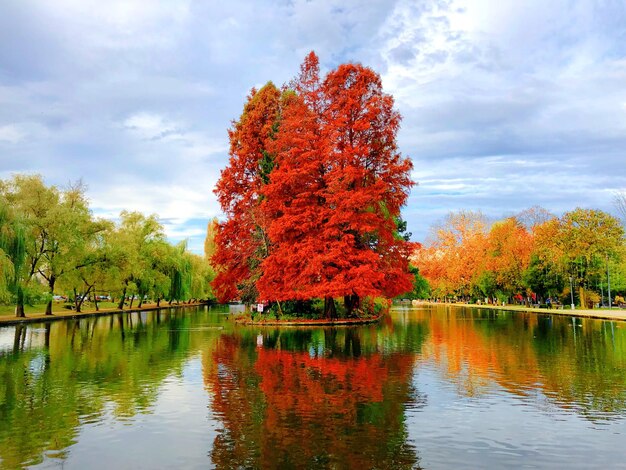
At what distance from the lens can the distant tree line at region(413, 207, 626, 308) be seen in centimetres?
6106

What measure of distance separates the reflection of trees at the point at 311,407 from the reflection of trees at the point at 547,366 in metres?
1.92

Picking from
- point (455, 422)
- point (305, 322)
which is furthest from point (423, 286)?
point (455, 422)

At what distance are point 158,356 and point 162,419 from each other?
10406mm

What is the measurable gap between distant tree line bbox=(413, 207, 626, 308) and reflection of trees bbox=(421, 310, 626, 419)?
36.6 m

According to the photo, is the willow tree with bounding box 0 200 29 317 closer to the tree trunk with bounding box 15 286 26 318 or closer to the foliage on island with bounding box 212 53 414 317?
the tree trunk with bounding box 15 286 26 318

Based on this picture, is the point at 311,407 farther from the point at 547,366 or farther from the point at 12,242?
the point at 12,242

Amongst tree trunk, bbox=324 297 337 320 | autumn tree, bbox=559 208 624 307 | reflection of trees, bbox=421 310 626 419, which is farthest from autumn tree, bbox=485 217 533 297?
reflection of trees, bbox=421 310 626 419

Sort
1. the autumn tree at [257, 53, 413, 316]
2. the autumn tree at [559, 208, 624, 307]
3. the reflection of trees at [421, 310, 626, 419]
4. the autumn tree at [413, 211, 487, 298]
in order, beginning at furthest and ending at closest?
the autumn tree at [413, 211, 487, 298] < the autumn tree at [559, 208, 624, 307] < the autumn tree at [257, 53, 413, 316] < the reflection of trees at [421, 310, 626, 419]

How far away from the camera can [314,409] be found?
10961 millimetres

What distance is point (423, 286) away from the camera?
10462cm

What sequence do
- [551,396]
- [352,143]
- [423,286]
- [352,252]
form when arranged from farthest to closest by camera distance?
1. [423,286]
2. [352,143]
3. [352,252]
4. [551,396]

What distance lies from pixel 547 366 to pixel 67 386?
14511 millimetres

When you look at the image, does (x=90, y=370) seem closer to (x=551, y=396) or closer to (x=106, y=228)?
(x=551, y=396)

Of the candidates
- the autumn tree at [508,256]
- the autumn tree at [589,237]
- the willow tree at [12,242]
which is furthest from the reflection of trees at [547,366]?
the autumn tree at [508,256]
